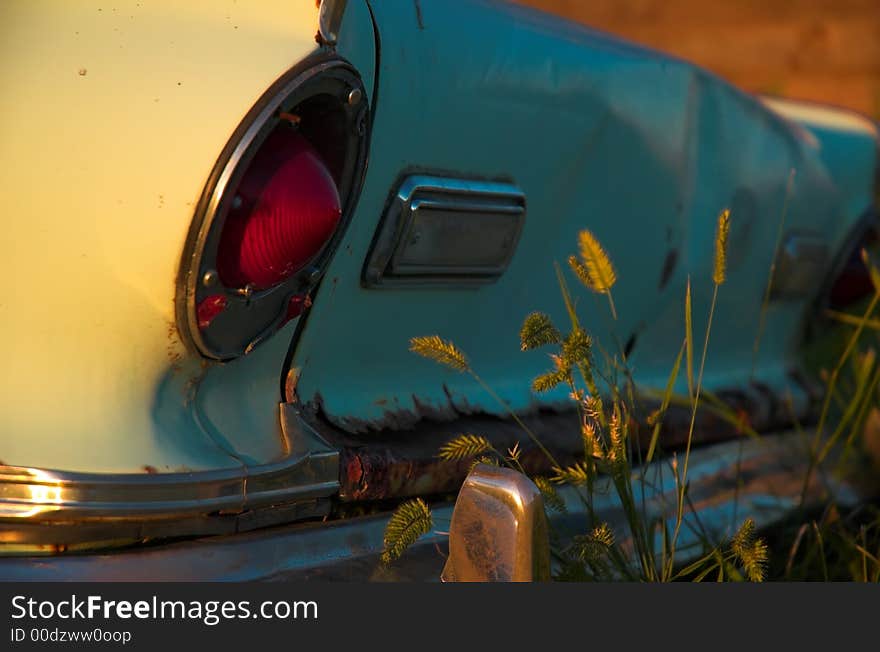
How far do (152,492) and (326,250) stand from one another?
383mm

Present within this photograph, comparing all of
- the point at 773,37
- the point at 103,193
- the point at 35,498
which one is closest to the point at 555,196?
the point at 103,193

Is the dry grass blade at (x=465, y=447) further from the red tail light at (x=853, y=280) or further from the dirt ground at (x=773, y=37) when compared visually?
the dirt ground at (x=773, y=37)

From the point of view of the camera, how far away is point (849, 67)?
6.23m

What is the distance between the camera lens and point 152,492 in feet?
4.74

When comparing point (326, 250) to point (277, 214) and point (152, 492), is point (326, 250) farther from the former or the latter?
point (152, 492)

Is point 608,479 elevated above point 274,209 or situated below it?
below

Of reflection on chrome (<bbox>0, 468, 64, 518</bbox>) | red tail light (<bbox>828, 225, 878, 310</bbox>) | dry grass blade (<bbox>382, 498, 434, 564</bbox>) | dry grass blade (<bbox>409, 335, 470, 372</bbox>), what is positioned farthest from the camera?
red tail light (<bbox>828, 225, 878, 310</bbox>)

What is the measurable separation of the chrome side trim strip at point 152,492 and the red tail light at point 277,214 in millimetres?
238

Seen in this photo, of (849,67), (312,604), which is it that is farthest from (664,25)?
(312,604)

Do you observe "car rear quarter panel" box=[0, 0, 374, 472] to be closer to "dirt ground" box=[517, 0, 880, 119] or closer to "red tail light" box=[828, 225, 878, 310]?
"red tail light" box=[828, 225, 878, 310]

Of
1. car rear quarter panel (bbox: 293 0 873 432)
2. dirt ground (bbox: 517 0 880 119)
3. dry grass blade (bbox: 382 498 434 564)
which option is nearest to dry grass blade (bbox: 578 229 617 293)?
car rear quarter panel (bbox: 293 0 873 432)

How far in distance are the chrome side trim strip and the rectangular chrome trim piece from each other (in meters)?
0.30

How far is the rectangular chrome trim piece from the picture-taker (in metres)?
1.72

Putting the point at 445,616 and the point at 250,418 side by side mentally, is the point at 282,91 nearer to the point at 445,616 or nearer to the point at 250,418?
the point at 250,418
